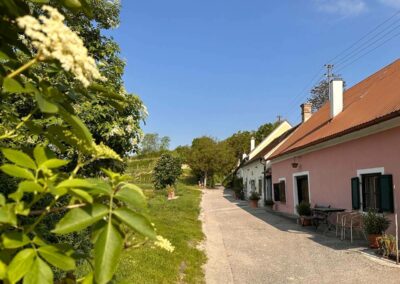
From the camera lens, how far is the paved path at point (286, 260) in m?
8.60

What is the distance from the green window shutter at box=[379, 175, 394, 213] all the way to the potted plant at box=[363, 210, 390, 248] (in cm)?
81

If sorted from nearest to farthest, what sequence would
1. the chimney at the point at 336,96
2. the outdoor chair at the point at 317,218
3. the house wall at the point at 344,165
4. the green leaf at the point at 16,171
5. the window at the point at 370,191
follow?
the green leaf at the point at 16,171
the house wall at the point at 344,165
the window at the point at 370,191
the outdoor chair at the point at 317,218
the chimney at the point at 336,96

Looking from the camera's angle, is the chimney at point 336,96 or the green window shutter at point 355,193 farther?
the chimney at point 336,96

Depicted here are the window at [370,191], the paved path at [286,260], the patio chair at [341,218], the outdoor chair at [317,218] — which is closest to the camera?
the paved path at [286,260]

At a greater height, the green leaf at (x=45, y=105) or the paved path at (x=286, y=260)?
the green leaf at (x=45, y=105)

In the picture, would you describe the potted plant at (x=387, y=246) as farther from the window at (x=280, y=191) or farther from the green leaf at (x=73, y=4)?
the window at (x=280, y=191)

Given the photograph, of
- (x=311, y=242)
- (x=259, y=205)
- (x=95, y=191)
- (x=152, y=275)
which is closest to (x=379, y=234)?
(x=311, y=242)

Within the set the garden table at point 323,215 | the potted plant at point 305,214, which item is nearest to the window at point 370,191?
the garden table at point 323,215

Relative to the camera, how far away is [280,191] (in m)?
25.5

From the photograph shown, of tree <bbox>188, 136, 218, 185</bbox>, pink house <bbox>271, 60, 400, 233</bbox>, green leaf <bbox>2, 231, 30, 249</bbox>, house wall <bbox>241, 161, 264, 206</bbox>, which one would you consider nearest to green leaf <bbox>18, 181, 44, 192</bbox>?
green leaf <bbox>2, 231, 30, 249</bbox>

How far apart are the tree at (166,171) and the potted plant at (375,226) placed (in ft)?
115

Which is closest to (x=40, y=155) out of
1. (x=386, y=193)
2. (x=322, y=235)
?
(x=386, y=193)

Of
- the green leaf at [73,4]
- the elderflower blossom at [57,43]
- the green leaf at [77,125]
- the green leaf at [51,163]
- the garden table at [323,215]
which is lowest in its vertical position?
the garden table at [323,215]

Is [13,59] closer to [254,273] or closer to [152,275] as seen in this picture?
[152,275]
